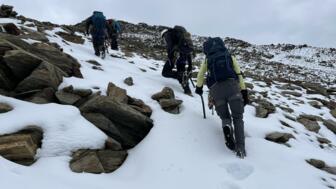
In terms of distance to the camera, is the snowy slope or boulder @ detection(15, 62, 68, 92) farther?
boulder @ detection(15, 62, 68, 92)

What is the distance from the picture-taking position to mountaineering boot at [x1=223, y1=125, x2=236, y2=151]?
318 inches

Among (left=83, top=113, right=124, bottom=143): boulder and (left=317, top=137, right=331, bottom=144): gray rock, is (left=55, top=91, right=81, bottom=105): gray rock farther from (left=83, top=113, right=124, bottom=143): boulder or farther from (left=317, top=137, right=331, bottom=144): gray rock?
(left=317, top=137, right=331, bottom=144): gray rock

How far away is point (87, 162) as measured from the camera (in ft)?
22.6

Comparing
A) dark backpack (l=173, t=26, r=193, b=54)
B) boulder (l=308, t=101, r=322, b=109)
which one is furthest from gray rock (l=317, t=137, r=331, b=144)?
boulder (l=308, t=101, r=322, b=109)

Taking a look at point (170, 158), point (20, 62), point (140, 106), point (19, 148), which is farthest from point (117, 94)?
point (19, 148)

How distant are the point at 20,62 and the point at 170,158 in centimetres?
414

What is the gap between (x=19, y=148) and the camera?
6.41 meters

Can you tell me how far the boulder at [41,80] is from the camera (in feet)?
28.7

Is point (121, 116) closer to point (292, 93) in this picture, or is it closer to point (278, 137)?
point (278, 137)

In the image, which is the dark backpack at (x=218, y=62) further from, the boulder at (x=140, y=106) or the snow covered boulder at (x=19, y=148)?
the snow covered boulder at (x=19, y=148)

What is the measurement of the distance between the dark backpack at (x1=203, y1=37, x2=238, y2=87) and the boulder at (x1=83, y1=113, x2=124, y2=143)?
2208 millimetres

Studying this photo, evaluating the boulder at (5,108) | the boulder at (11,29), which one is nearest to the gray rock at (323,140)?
the boulder at (5,108)

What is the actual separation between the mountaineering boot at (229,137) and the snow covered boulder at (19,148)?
363 centimetres

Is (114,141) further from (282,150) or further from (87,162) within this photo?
(282,150)
